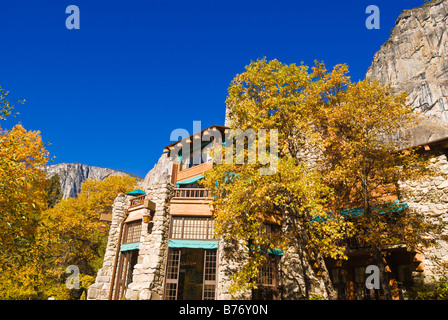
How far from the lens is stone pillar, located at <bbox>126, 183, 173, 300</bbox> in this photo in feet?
56.2

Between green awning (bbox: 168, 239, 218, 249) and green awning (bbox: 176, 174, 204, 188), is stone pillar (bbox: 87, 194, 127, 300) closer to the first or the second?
green awning (bbox: 176, 174, 204, 188)

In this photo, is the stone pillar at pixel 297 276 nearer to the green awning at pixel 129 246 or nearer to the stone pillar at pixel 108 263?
the green awning at pixel 129 246

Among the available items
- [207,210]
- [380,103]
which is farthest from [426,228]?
[207,210]

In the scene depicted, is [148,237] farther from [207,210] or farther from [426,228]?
[426,228]

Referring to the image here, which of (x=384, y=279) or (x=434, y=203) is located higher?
(x=434, y=203)

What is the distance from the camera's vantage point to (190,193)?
20.1m

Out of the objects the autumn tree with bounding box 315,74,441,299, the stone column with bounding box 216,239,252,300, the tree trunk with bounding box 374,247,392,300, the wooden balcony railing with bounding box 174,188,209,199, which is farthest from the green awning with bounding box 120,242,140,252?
the tree trunk with bounding box 374,247,392,300

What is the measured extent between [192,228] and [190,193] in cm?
241

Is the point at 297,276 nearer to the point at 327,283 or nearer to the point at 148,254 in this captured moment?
the point at 327,283

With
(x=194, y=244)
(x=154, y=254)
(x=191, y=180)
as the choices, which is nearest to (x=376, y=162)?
(x=194, y=244)

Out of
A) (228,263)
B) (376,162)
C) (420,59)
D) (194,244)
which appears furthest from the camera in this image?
(420,59)

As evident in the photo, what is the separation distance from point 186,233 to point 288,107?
10.2m

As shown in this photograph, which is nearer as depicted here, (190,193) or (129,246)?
(190,193)

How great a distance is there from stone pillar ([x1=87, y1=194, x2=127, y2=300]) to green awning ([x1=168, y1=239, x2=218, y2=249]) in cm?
623
